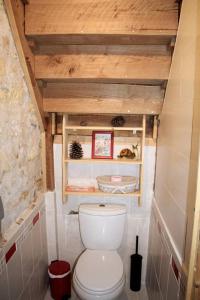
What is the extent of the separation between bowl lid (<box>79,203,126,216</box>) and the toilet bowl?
0.33 meters

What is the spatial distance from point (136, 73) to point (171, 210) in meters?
0.89

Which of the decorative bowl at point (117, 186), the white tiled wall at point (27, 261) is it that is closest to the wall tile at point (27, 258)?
the white tiled wall at point (27, 261)

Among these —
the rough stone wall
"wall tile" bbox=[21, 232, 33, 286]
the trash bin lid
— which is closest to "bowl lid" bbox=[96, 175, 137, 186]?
the rough stone wall

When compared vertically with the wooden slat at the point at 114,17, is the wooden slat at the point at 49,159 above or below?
below

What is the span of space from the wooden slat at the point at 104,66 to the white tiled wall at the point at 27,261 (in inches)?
39.5

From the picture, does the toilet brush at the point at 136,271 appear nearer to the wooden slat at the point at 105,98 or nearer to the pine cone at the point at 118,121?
the pine cone at the point at 118,121

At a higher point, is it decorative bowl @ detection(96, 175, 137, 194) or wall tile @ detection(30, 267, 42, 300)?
decorative bowl @ detection(96, 175, 137, 194)

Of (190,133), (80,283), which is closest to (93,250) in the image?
(80,283)

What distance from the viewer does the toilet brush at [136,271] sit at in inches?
78.6

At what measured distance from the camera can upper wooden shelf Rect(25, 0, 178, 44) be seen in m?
1.23

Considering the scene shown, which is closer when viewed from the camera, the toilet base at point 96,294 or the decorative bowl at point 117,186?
the toilet base at point 96,294

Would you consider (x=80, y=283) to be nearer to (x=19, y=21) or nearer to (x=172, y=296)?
(x=172, y=296)

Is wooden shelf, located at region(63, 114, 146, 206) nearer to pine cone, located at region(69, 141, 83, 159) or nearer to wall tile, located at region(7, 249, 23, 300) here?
pine cone, located at region(69, 141, 83, 159)

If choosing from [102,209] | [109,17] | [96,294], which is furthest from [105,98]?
[96,294]
